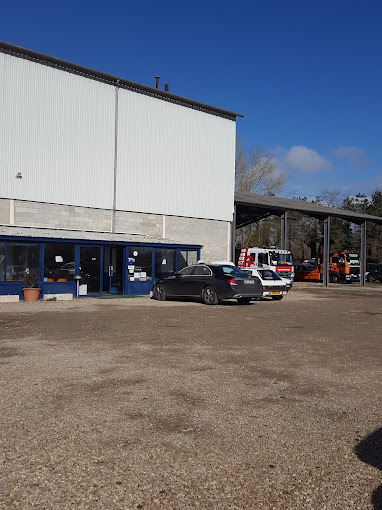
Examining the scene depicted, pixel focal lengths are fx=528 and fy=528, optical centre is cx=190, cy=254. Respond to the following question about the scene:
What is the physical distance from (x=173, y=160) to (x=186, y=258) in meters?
5.94

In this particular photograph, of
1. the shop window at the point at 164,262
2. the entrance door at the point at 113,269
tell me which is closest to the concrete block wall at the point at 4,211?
the entrance door at the point at 113,269

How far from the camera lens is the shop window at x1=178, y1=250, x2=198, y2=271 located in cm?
2561

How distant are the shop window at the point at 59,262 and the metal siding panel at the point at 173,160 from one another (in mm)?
5377

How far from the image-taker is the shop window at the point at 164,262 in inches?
966

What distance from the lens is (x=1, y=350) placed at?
29.1 feet

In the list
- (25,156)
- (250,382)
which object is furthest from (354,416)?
(25,156)

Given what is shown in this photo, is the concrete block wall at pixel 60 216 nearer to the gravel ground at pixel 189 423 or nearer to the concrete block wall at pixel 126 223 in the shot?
the concrete block wall at pixel 126 223

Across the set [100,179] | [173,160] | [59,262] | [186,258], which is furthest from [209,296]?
[173,160]

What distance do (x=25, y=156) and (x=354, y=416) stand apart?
20883 millimetres

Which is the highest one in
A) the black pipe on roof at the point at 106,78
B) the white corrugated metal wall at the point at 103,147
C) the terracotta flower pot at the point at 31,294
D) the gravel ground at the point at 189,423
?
the black pipe on roof at the point at 106,78

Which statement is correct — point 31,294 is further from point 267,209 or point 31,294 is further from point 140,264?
point 267,209

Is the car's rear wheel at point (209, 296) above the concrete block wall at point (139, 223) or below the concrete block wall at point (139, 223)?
below

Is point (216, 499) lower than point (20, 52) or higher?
lower

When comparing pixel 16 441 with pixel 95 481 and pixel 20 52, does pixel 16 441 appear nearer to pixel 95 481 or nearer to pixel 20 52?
pixel 95 481
